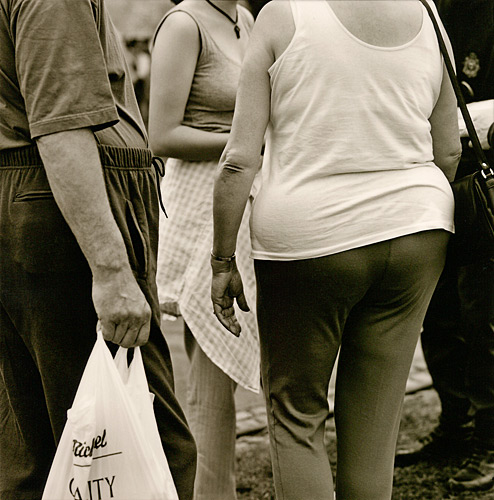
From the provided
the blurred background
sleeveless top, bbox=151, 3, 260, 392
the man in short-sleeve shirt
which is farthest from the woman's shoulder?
the blurred background

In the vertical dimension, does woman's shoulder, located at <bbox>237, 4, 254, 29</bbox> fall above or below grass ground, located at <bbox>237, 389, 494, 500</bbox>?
above

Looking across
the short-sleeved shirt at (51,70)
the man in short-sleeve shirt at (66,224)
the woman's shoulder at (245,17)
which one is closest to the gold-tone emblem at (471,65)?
the woman's shoulder at (245,17)

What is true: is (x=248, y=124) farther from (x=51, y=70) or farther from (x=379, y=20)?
(x=51, y=70)

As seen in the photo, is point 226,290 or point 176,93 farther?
point 176,93

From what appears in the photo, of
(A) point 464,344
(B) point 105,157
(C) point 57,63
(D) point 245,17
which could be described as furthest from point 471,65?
(C) point 57,63

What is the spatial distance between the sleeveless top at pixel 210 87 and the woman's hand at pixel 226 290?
65 centimetres

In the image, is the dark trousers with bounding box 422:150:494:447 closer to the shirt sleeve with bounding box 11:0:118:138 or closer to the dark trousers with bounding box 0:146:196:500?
the dark trousers with bounding box 0:146:196:500

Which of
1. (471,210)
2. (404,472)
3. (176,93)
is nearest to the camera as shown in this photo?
(471,210)

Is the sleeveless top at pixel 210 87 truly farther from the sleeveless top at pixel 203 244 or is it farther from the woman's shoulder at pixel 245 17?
the woman's shoulder at pixel 245 17

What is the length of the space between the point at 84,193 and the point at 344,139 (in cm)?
64

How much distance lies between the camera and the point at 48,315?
1.94 meters

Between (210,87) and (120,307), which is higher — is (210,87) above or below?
above

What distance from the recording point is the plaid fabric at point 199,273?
276 centimetres

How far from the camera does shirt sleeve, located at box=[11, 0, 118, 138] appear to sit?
5.86 feet
